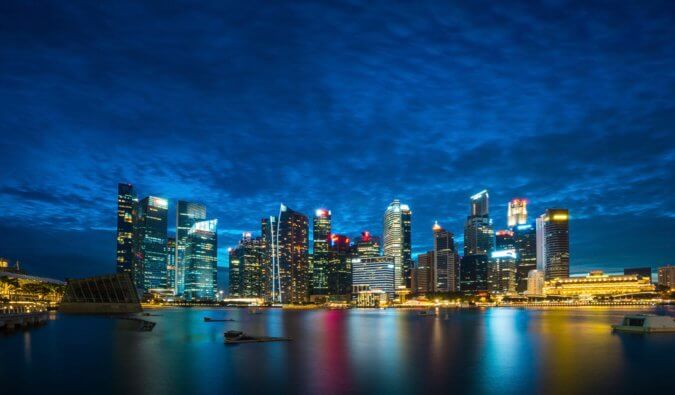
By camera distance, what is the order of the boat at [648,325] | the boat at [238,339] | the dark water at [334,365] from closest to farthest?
the dark water at [334,365] → the boat at [238,339] → the boat at [648,325]

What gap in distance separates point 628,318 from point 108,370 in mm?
75394

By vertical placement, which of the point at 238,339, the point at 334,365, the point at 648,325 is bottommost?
the point at 648,325

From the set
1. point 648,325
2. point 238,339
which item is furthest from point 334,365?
point 648,325

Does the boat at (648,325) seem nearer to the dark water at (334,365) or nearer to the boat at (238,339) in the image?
the dark water at (334,365)

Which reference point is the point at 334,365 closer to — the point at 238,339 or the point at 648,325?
the point at 238,339

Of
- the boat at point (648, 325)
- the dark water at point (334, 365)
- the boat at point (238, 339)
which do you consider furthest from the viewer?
the boat at point (648, 325)

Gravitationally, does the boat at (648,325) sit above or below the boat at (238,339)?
below

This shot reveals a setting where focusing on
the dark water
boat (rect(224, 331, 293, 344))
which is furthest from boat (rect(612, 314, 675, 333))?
boat (rect(224, 331, 293, 344))

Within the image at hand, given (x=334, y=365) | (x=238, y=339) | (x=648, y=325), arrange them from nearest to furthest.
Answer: (x=334, y=365) < (x=238, y=339) < (x=648, y=325)

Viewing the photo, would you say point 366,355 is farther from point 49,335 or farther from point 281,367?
point 49,335

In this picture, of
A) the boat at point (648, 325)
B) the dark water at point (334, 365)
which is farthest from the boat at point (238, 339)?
the boat at point (648, 325)

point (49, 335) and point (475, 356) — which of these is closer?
point (475, 356)

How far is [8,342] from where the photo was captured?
6269 cm

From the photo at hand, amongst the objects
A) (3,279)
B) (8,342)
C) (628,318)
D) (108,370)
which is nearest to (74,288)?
(3,279)
